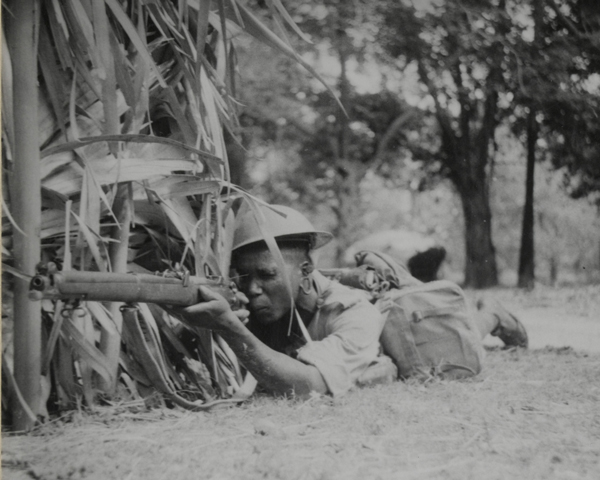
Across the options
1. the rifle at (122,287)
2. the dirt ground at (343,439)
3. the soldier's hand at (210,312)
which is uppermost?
the rifle at (122,287)

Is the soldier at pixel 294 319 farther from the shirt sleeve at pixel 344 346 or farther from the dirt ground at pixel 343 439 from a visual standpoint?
the dirt ground at pixel 343 439

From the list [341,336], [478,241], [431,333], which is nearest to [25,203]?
[341,336]

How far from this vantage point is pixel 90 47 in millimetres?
1948

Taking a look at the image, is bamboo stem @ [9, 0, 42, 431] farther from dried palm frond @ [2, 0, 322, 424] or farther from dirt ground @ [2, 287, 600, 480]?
dirt ground @ [2, 287, 600, 480]

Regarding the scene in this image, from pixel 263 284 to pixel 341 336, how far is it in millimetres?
393

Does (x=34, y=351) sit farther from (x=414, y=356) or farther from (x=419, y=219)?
(x=419, y=219)

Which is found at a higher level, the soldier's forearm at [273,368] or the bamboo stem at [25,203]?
the bamboo stem at [25,203]

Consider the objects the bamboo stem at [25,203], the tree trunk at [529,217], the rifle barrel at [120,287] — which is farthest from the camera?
the tree trunk at [529,217]

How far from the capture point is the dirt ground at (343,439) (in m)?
1.67

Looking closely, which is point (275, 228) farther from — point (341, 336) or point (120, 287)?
point (120, 287)

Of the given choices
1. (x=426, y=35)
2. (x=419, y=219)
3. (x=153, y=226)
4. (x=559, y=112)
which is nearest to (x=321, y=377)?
(x=153, y=226)

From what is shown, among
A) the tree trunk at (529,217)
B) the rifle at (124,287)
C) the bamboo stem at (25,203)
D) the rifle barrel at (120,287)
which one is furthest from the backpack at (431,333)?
the tree trunk at (529,217)

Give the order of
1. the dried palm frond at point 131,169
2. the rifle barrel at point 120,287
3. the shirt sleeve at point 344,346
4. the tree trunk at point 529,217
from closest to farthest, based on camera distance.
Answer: the rifle barrel at point 120,287
the dried palm frond at point 131,169
the shirt sleeve at point 344,346
the tree trunk at point 529,217

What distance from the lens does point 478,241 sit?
9.50 meters
